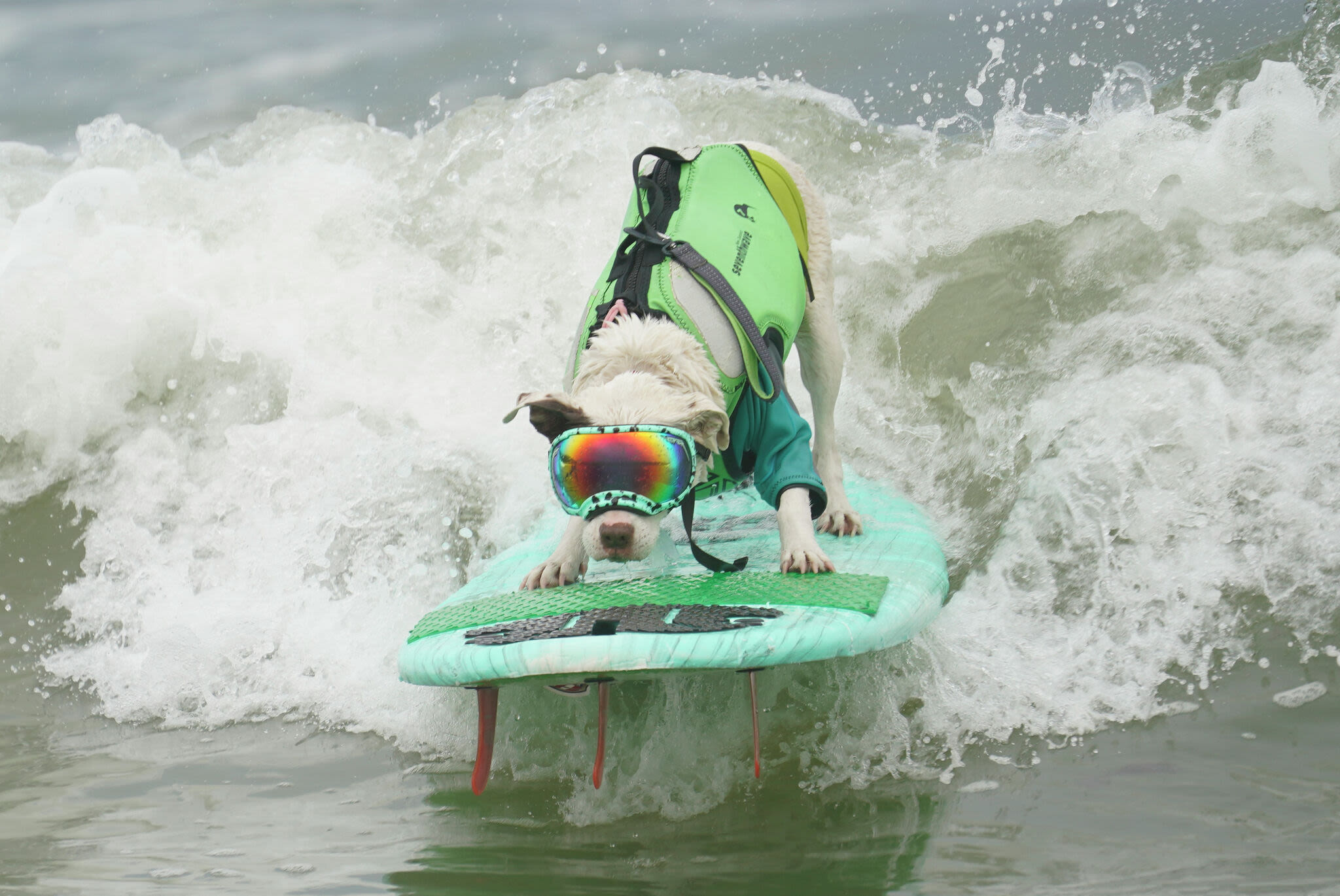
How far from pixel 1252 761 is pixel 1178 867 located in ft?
2.40

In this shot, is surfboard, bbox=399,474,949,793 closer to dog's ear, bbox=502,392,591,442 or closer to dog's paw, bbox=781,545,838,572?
dog's paw, bbox=781,545,838,572

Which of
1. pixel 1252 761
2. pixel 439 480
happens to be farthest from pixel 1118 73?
pixel 1252 761

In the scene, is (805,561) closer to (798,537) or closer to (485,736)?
(798,537)

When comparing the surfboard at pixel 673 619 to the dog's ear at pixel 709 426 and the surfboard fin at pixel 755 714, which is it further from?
the dog's ear at pixel 709 426

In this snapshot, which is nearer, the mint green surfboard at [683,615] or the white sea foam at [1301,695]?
the mint green surfboard at [683,615]

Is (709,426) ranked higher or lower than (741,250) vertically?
lower

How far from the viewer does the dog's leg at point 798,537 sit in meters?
4.04

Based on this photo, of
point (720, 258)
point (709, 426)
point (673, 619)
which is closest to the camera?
point (673, 619)

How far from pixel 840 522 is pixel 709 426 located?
121 centimetres

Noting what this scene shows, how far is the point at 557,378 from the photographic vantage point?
7762mm

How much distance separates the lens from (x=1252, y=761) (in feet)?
10.9

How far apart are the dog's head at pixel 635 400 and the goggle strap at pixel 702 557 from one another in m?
0.10

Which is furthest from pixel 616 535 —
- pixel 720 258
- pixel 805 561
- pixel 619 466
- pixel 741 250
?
pixel 741 250

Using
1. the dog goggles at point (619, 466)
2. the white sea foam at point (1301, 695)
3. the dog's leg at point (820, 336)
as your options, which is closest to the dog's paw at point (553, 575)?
the dog goggles at point (619, 466)
